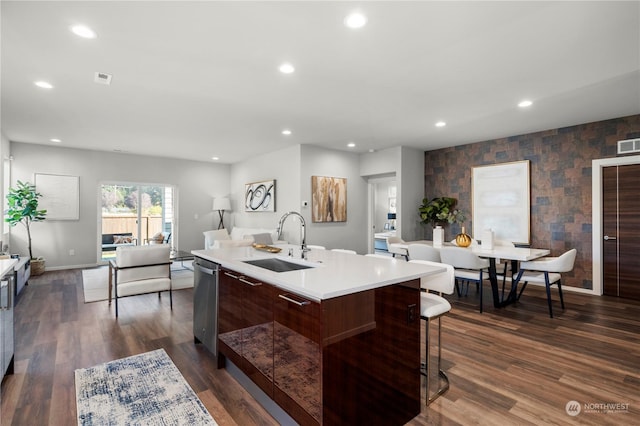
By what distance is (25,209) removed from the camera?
5.73m

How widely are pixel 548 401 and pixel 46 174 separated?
→ 8721 mm

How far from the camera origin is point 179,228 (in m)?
8.26

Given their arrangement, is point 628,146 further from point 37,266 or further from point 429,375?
point 37,266

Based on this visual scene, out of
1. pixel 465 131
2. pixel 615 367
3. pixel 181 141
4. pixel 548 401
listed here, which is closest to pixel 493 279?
pixel 615 367

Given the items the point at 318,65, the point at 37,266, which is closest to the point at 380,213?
the point at 318,65

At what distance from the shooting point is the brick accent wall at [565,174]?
479cm

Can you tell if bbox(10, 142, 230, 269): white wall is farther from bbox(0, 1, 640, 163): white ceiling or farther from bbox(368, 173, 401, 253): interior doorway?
bbox(368, 173, 401, 253): interior doorway

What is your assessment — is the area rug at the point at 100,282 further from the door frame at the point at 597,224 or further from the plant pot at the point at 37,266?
the door frame at the point at 597,224

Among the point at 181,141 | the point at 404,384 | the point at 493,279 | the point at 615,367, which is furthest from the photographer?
the point at 181,141

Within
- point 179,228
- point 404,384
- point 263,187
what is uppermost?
point 263,187

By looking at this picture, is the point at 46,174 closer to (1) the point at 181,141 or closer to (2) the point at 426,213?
(1) the point at 181,141

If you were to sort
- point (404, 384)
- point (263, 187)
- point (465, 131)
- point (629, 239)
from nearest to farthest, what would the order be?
point (404, 384), point (629, 239), point (465, 131), point (263, 187)

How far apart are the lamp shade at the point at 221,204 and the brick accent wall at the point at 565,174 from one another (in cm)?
617

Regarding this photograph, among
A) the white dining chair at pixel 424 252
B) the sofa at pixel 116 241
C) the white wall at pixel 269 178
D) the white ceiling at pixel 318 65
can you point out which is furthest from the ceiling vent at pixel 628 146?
the sofa at pixel 116 241
